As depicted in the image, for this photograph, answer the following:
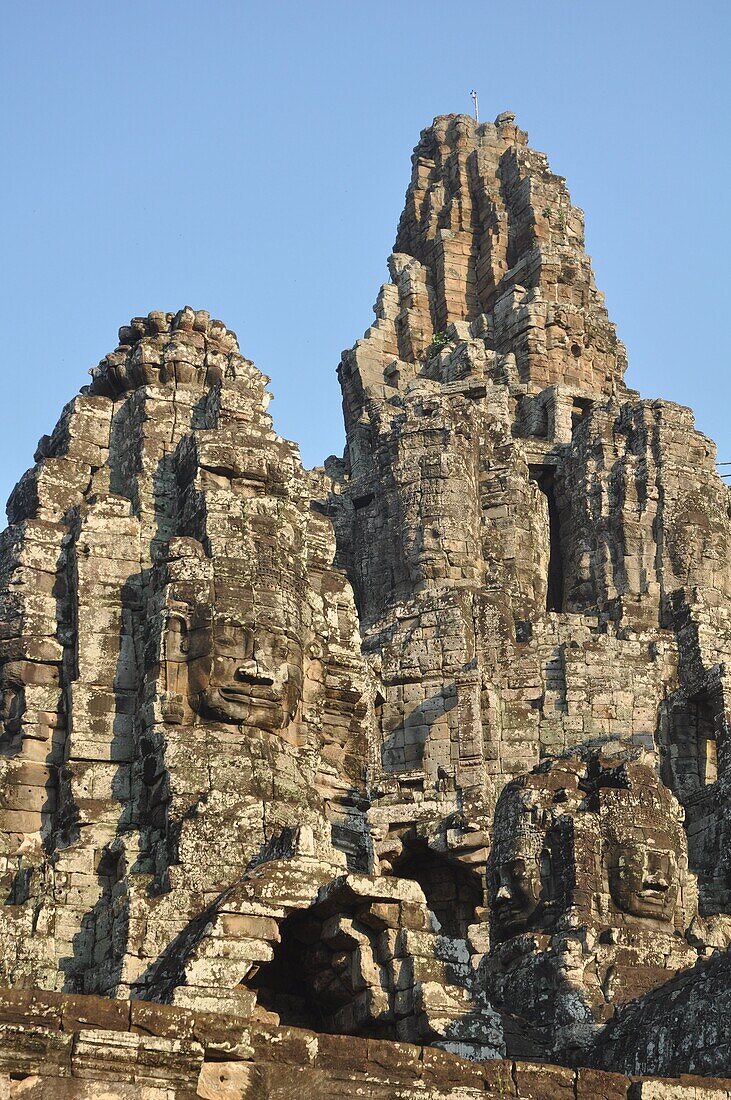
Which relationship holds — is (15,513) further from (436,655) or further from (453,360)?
(453,360)

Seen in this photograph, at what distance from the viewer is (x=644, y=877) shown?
Result: 3250cm

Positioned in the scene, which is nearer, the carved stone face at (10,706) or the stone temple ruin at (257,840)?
the stone temple ruin at (257,840)

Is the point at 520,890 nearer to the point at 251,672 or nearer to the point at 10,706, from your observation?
the point at 251,672

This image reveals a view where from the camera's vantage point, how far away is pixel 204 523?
3212cm

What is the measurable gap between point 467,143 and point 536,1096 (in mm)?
70225

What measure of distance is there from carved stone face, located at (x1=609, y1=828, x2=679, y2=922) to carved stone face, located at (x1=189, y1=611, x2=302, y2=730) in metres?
5.85

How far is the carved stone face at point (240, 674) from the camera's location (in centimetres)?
3023

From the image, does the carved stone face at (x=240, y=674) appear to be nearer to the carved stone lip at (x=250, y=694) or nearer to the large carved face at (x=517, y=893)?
the carved stone lip at (x=250, y=694)

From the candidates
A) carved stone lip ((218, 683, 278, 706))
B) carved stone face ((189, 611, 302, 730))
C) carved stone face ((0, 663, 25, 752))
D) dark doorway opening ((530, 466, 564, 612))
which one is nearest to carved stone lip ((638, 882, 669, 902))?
carved stone face ((189, 611, 302, 730))

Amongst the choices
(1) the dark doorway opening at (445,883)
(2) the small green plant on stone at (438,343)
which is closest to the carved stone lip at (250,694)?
(1) the dark doorway opening at (445,883)

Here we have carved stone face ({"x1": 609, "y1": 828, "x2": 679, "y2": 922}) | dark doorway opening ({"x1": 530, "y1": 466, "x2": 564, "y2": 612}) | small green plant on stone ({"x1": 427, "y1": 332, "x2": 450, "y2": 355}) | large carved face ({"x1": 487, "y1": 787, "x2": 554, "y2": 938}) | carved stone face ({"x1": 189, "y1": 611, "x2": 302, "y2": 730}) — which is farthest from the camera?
small green plant on stone ({"x1": 427, "y1": 332, "x2": 450, "y2": 355})

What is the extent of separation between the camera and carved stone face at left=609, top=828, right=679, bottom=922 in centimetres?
3247

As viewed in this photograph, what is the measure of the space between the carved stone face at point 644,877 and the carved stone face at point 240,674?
585 cm

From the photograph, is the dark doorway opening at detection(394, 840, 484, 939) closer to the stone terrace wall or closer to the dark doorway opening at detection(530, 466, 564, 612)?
the stone terrace wall
